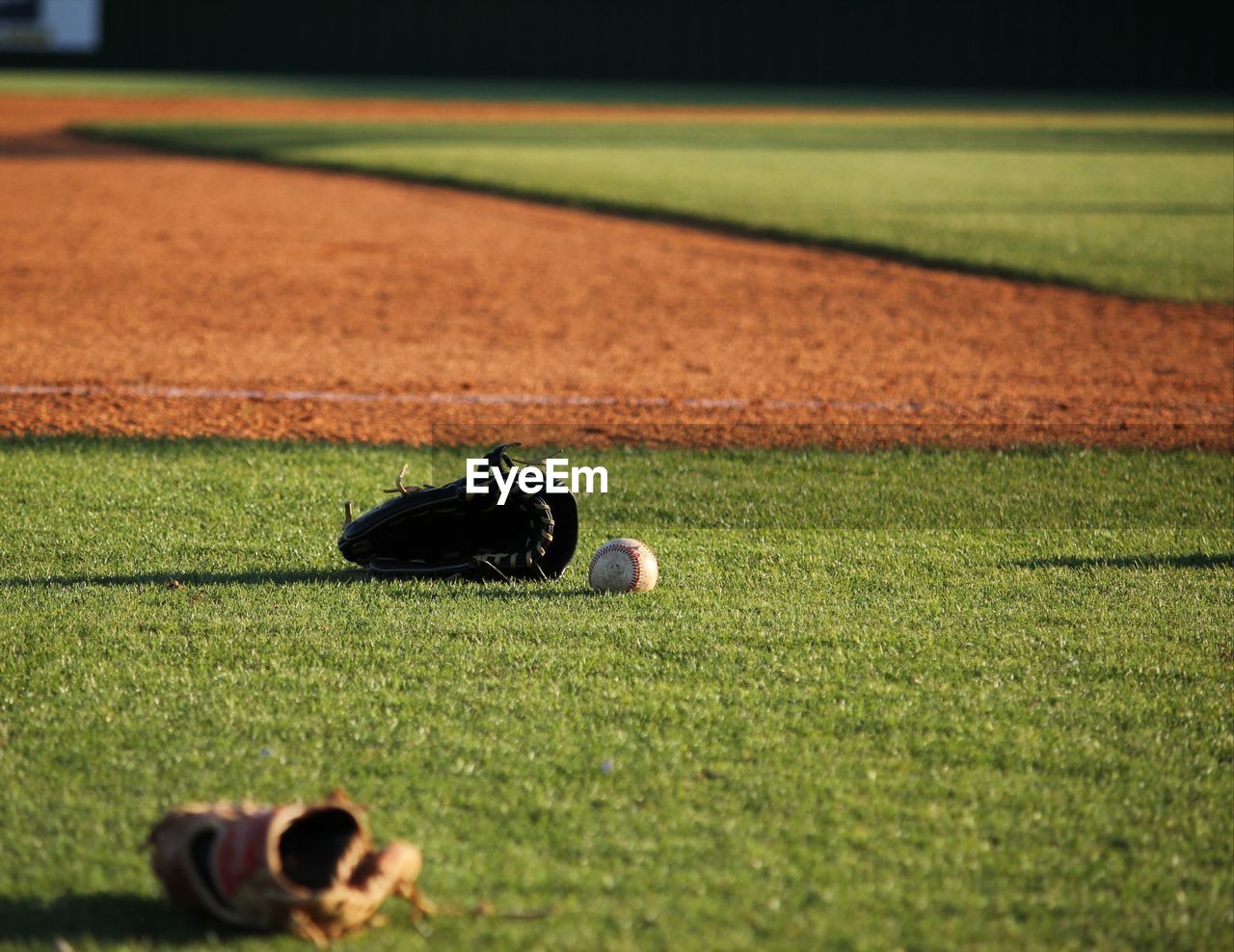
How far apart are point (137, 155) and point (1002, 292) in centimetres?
1209

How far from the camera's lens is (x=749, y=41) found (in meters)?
38.2

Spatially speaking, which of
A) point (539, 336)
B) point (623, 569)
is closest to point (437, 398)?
point (539, 336)

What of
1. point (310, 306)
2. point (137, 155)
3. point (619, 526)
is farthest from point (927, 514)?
point (137, 155)

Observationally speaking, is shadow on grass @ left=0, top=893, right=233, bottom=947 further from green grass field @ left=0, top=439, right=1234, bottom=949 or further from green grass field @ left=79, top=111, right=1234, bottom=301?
green grass field @ left=79, top=111, right=1234, bottom=301

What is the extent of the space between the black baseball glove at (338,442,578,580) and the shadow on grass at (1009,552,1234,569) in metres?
1.50

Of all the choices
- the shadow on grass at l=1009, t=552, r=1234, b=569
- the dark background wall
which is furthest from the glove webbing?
the dark background wall

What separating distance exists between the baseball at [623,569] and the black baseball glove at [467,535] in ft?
0.47

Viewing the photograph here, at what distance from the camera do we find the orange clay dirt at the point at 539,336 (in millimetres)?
6469

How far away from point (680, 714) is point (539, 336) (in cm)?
→ 545

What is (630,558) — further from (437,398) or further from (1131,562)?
(437,398)

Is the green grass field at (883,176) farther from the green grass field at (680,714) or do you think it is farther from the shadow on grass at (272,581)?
the shadow on grass at (272,581)

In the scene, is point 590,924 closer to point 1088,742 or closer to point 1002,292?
point 1088,742

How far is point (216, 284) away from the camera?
9.91m

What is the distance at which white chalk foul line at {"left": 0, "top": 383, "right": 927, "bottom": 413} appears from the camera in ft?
21.9
